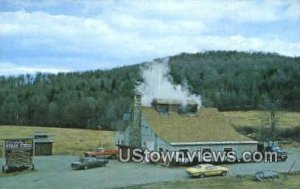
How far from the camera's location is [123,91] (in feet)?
315

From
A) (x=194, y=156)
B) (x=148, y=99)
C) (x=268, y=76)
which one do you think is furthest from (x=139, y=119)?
(x=268, y=76)

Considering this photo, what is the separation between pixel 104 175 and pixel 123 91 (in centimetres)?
6758

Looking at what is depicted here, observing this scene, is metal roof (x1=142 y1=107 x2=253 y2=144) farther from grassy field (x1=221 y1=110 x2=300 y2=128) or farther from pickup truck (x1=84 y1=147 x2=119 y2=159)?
grassy field (x1=221 y1=110 x2=300 y2=128)

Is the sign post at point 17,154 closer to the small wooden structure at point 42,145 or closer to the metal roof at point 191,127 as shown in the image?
the metal roof at point 191,127

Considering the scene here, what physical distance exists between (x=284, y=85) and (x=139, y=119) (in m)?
50.8

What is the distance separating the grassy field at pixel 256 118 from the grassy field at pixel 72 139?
19.6 meters

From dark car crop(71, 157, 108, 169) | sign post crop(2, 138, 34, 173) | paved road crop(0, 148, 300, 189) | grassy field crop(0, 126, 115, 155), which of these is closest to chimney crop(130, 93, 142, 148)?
paved road crop(0, 148, 300, 189)

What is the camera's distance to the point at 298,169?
31.8 metres

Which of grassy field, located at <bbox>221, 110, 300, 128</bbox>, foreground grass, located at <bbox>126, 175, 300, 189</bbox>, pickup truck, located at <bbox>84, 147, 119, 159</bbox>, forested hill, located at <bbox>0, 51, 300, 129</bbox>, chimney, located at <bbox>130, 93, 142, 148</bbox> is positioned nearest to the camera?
foreground grass, located at <bbox>126, 175, 300, 189</bbox>

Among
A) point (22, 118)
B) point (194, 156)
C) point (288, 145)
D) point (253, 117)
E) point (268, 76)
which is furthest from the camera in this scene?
point (268, 76)

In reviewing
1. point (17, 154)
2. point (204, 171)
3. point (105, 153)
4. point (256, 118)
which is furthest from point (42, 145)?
point (256, 118)

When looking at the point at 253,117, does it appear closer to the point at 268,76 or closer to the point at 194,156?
the point at 268,76

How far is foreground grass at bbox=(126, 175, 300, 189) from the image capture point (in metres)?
24.0

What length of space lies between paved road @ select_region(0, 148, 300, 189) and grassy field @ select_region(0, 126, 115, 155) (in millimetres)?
13007
